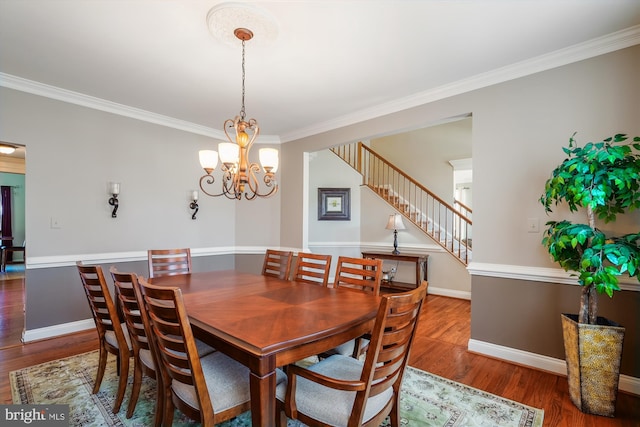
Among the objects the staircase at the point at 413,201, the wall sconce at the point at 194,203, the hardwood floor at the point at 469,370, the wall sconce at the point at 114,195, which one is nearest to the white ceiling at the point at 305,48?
the wall sconce at the point at 114,195

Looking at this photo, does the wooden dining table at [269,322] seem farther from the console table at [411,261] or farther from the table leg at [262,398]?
the console table at [411,261]

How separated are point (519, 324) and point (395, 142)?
489cm

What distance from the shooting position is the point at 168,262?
300cm

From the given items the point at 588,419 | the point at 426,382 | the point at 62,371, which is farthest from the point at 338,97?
the point at 62,371

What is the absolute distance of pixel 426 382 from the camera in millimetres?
2305

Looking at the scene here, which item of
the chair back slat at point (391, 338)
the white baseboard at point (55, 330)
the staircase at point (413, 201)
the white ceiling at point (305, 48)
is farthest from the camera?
the staircase at point (413, 201)

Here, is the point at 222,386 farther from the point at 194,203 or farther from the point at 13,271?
the point at 13,271

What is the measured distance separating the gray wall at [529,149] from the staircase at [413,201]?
7.62ft

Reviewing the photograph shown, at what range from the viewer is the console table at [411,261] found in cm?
490

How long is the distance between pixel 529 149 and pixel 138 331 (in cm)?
318

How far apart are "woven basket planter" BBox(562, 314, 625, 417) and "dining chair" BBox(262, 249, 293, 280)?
2179mm

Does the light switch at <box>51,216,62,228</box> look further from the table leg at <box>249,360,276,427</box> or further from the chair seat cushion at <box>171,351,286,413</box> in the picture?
the table leg at <box>249,360,276,427</box>

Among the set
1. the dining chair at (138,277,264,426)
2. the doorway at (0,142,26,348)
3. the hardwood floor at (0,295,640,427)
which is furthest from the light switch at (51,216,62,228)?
the dining chair at (138,277,264,426)

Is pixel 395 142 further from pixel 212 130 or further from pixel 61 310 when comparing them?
pixel 61 310
